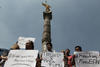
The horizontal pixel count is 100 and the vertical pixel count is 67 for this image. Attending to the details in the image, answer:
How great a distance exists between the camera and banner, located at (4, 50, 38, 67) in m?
5.15

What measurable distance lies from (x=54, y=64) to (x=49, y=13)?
19212 mm

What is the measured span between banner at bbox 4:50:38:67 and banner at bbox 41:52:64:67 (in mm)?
364

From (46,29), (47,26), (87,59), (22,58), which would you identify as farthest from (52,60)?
(47,26)

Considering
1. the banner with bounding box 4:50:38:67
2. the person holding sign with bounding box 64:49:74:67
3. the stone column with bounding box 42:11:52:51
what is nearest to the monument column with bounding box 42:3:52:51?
the stone column with bounding box 42:11:52:51

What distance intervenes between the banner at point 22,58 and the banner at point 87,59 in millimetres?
1146

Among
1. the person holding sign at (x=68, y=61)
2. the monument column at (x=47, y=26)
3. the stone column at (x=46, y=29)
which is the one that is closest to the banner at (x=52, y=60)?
the person holding sign at (x=68, y=61)

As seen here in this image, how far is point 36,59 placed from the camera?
523 cm

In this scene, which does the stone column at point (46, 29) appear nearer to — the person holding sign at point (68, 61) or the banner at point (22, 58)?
the person holding sign at point (68, 61)

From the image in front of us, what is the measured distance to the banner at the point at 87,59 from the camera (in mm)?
5492

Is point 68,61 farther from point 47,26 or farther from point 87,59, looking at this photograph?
point 47,26

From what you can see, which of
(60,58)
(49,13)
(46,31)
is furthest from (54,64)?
(49,13)

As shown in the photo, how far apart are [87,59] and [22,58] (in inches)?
66.9

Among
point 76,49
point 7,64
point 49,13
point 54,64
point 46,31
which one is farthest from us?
point 49,13

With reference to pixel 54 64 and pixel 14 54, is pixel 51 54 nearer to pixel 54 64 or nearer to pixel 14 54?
pixel 54 64
